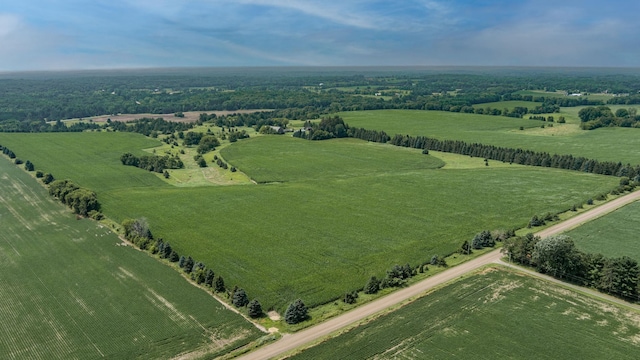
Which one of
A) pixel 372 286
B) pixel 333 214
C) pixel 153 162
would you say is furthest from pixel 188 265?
pixel 153 162

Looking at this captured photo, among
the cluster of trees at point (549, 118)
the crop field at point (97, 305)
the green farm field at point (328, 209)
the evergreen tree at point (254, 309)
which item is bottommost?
the crop field at point (97, 305)

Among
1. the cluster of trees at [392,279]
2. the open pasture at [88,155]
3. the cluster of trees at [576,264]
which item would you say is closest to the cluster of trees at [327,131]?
the open pasture at [88,155]

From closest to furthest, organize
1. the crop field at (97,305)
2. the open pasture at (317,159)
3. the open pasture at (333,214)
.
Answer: the crop field at (97,305) → the open pasture at (333,214) → the open pasture at (317,159)

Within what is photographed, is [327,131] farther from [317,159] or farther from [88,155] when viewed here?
[88,155]

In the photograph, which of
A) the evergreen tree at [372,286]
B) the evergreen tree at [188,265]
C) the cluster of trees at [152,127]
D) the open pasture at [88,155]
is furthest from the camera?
the cluster of trees at [152,127]

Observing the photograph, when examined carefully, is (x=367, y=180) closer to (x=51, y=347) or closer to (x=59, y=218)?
Result: (x=59, y=218)

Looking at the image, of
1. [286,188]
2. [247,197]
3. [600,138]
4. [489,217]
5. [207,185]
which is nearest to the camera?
[489,217]

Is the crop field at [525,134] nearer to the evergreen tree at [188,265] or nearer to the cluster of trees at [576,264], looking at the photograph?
the cluster of trees at [576,264]

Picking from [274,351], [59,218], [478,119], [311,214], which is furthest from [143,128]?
[274,351]
